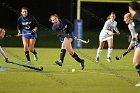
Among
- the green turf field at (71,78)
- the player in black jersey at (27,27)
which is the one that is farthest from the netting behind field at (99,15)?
the player in black jersey at (27,27)

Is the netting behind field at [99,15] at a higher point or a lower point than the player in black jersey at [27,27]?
lower

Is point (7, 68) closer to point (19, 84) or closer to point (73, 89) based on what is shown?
point (19, 84)

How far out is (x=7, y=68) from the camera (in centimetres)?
1441

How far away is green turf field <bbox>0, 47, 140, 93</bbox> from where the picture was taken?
1051 centimetres

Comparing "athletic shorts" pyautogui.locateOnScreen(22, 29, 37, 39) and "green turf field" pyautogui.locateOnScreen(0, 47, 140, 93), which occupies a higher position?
"athletic shorts" pyautogui.locateOnScreen(22, 29, 37, 39)

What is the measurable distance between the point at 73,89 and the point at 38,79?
1.83 meters

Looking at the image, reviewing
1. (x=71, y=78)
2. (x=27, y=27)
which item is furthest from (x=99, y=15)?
(x=71, y=78)

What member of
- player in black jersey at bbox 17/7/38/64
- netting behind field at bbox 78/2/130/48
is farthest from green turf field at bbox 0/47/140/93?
netting behind field at bbox 78/2/130/48

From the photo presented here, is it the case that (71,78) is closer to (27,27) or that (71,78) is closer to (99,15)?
(27,27)

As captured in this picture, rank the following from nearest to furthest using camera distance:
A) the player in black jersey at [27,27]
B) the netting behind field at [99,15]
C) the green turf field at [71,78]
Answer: the green turf field at [71,78], the player in black jersey at [27,27], the netting behind field at [99,15]

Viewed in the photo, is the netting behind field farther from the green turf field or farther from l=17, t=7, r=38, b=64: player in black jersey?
l=17, t=7, r=38, b=64: player in black jersey

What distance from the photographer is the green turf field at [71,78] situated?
34.5ft

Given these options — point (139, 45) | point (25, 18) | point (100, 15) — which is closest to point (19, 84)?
point (139, 45)

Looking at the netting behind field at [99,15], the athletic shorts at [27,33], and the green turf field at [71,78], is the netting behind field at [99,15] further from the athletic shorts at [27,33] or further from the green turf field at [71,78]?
the athletic shorts at [27,33]
